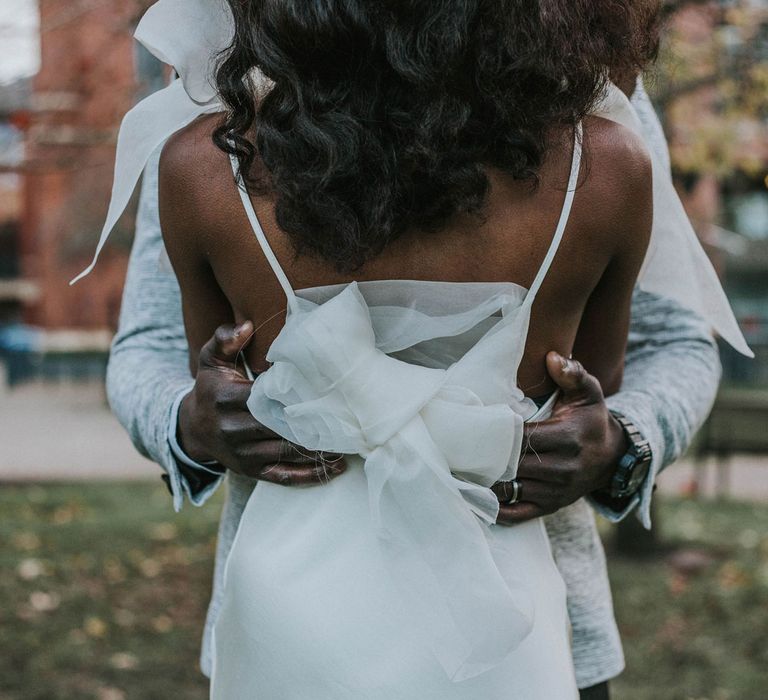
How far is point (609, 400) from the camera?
1633mm

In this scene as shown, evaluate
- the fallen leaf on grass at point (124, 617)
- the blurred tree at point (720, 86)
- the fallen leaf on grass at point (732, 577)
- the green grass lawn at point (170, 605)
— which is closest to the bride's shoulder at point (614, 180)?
the green grass lawn at point (170, 605)

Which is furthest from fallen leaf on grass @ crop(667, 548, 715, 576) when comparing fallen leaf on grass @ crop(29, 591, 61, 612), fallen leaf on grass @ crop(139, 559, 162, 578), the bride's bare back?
the bride's bare back

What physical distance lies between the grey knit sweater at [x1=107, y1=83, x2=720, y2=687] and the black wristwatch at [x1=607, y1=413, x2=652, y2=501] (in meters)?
0.02

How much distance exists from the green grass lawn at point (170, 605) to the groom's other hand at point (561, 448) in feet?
11.1

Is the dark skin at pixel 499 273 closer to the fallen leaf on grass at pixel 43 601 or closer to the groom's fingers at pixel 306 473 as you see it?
the groom's fingers at pixel 306 473

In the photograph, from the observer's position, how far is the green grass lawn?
4.69m

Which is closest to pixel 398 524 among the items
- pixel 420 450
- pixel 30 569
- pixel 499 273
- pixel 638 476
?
pixel 420 450

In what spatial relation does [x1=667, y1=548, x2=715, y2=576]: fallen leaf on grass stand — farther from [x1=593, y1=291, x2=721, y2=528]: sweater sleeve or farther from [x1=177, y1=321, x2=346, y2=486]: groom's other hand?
[x1=177, y1=321, x2=346, y2=486]: groom's other hand

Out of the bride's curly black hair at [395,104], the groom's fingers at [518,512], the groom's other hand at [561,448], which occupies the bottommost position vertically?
the groom's fingers at [518,512]

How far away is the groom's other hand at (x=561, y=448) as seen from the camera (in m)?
1.42

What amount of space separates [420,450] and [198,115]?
0.61 metres

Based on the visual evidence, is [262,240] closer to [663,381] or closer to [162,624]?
[663,381]

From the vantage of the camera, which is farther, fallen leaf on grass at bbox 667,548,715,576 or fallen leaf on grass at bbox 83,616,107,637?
fallen leaf on grass at bbox 667,548,715,576

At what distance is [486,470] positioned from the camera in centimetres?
134
